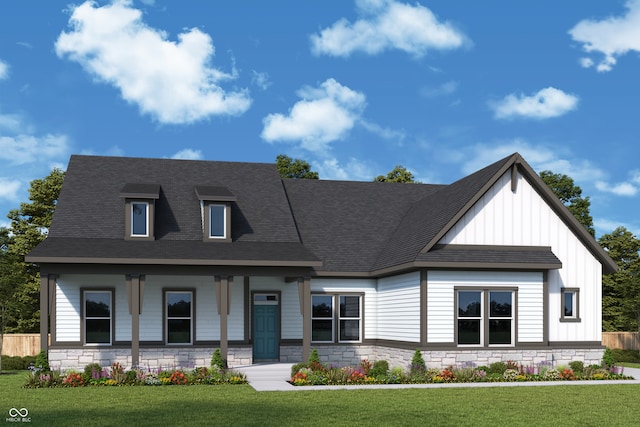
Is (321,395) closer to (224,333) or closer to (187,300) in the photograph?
(224,333)

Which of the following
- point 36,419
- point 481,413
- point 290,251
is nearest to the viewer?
point 36,419

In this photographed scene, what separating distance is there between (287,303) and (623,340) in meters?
22.7

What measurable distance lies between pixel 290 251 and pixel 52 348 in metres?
9.43

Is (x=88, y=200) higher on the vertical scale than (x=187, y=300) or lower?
higher

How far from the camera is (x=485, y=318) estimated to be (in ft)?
88.8

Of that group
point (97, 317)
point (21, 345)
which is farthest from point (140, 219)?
point (21, 345)

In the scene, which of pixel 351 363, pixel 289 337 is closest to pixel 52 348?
pixel 289 337

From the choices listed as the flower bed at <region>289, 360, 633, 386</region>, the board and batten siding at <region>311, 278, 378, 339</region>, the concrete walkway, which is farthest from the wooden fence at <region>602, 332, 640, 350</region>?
the board and batten siding at <region>311, 278, 378, 339</region>

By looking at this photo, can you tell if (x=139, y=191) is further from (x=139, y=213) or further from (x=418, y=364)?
(x=418, y=364)

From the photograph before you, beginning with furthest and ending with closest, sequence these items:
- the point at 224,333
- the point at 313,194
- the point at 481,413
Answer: the point at 313,194 → the point at 224,333 → the point at 481,413

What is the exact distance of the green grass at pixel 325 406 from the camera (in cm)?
1641

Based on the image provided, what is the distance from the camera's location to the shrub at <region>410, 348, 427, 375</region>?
25.8 m

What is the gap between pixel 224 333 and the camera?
2695 centimetres

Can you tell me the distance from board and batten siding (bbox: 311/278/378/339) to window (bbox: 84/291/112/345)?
8159 mm
